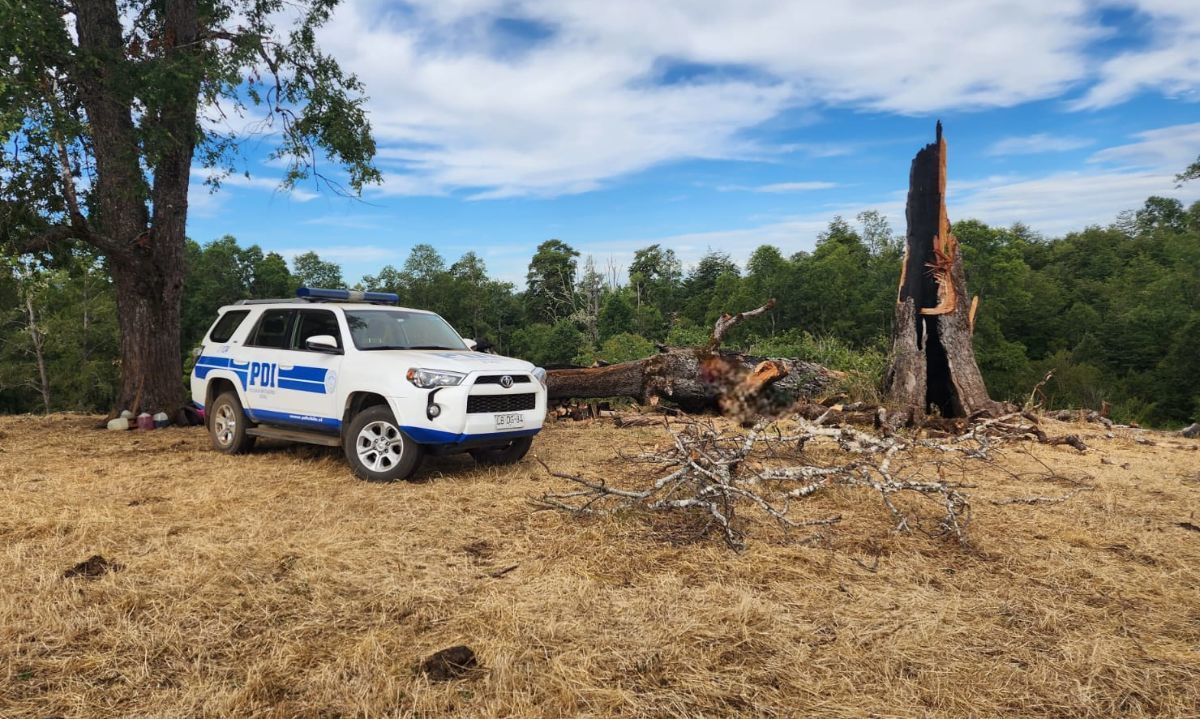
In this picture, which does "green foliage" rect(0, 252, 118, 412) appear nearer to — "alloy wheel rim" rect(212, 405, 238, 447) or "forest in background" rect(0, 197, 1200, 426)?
"forest in background" rect(0, 197, 1200, 426)

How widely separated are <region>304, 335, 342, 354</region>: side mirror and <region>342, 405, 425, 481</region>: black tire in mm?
761

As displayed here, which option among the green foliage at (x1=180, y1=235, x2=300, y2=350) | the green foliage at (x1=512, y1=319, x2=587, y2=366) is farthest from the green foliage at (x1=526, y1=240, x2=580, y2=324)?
the green foliage at (x1=180, y1=235, x2=300, y2=350)

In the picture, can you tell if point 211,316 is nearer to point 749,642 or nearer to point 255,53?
point 255,53

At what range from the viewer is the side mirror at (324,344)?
689 centimetres

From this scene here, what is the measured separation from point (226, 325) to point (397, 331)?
2.56 m

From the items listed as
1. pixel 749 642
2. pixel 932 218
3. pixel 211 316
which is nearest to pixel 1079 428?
pixel 932 218

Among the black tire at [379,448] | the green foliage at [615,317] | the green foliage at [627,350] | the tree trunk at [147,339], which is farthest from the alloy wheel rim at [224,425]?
the green foliage at [615,317]

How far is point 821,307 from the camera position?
162 ft

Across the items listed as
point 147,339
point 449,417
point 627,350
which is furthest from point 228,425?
point 627,350

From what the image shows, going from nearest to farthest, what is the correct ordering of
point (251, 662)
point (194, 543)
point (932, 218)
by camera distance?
point (251, 662), point (194, 543), point (932, 218)

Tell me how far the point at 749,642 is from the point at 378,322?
18.3ft

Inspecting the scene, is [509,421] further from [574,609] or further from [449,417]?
[574,609]

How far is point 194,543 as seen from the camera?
454 centimetres

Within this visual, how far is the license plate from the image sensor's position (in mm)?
6672
